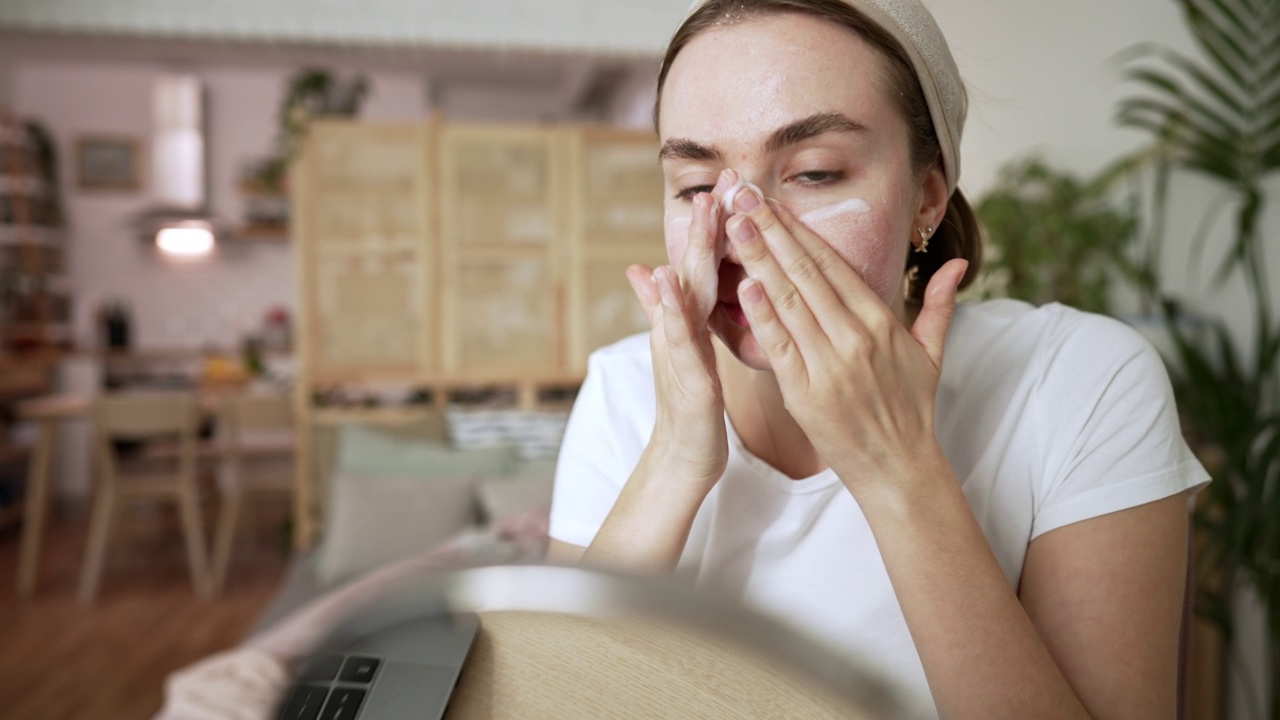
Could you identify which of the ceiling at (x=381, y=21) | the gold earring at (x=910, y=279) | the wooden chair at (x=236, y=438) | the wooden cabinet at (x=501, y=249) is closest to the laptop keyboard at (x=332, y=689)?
the gold earring at (x=910, y=279)

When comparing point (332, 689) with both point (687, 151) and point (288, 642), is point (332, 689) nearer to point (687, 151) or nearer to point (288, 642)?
point (288, 642)

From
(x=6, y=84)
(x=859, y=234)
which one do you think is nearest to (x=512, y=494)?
(x=859, y=234)

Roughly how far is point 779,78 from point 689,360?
235 millimetres

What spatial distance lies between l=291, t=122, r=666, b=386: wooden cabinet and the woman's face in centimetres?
341

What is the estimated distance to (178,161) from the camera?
7281 mm

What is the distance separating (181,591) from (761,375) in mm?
4567

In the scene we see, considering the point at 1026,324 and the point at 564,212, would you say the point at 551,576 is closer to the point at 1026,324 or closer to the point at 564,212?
the point at 1026,324

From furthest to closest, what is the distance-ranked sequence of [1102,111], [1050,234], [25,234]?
[25,234] < [1102,111] < [1050,234]

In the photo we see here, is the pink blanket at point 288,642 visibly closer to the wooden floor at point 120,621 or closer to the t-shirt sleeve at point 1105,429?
the wooden floor at point 120,621

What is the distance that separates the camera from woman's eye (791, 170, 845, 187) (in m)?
0.77

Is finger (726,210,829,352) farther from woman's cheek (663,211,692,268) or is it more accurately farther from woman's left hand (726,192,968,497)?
woman's cheek (663,211,692,268)

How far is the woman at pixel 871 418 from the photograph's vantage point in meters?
0.65

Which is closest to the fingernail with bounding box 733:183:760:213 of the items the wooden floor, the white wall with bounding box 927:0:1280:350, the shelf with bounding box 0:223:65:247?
the white wall with bounding box 927:0:1280:350

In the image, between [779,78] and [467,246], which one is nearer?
[779,78]
